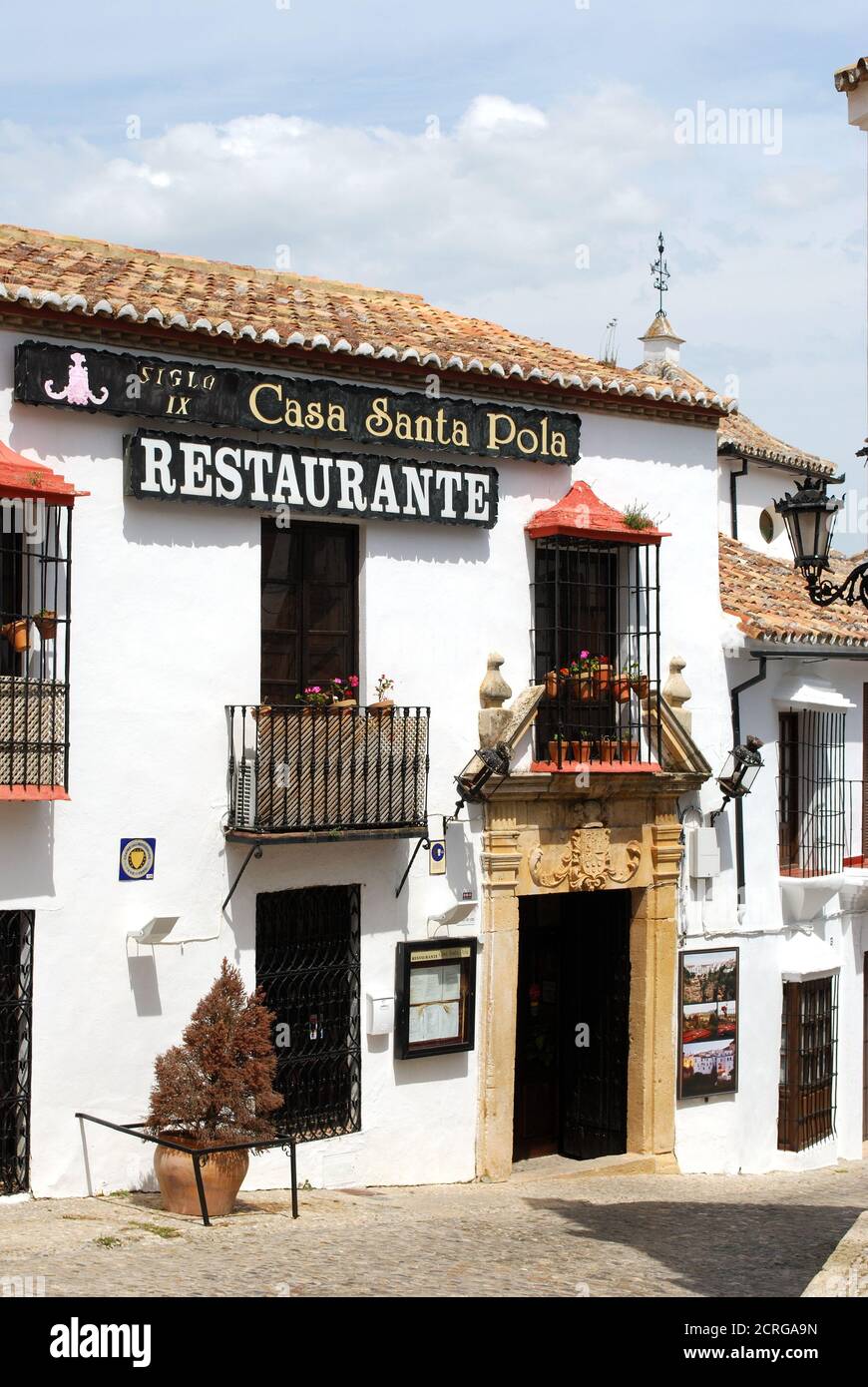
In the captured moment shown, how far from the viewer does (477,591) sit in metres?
13.6

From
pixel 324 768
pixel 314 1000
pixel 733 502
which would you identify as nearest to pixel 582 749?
pixel 324 768

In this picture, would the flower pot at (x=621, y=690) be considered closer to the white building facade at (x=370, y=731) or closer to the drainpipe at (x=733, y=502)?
Answer: the white building facade at (x=370, y=731)

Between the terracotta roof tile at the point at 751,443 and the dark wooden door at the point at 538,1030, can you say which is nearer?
the dark wooden door at the point at 538,1030

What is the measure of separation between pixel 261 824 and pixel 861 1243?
5.10 meters

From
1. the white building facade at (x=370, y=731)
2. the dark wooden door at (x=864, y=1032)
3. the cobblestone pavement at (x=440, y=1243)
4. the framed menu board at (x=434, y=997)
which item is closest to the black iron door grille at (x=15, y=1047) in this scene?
the white building facade at (x=370, y=731)

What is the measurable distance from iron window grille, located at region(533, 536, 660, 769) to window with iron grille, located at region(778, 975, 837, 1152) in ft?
10.9

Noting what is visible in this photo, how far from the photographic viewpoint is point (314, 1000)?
12648 millimetres

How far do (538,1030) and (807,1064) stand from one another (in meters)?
3.03

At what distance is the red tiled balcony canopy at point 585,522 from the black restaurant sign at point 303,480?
0.44 m

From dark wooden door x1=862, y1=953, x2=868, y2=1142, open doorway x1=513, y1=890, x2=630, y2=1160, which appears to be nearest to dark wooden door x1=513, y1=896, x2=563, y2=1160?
open doorway x1=513, y1=890, x2=630, y2=1160

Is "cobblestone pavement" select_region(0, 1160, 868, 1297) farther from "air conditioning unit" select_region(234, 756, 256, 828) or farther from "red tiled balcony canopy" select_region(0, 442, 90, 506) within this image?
"red tiled balcony canopy" select_region(0, 442, 90, 506)

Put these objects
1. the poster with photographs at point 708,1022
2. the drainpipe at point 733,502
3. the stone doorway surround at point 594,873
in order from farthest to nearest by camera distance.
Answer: the drainpipe at point 733,502 < the poster with photographs at point 708,1022 < the stone doorway surround at point 594,873

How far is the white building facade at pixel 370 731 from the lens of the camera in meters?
11.3

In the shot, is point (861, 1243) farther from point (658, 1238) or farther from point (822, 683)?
point (822, 683)
